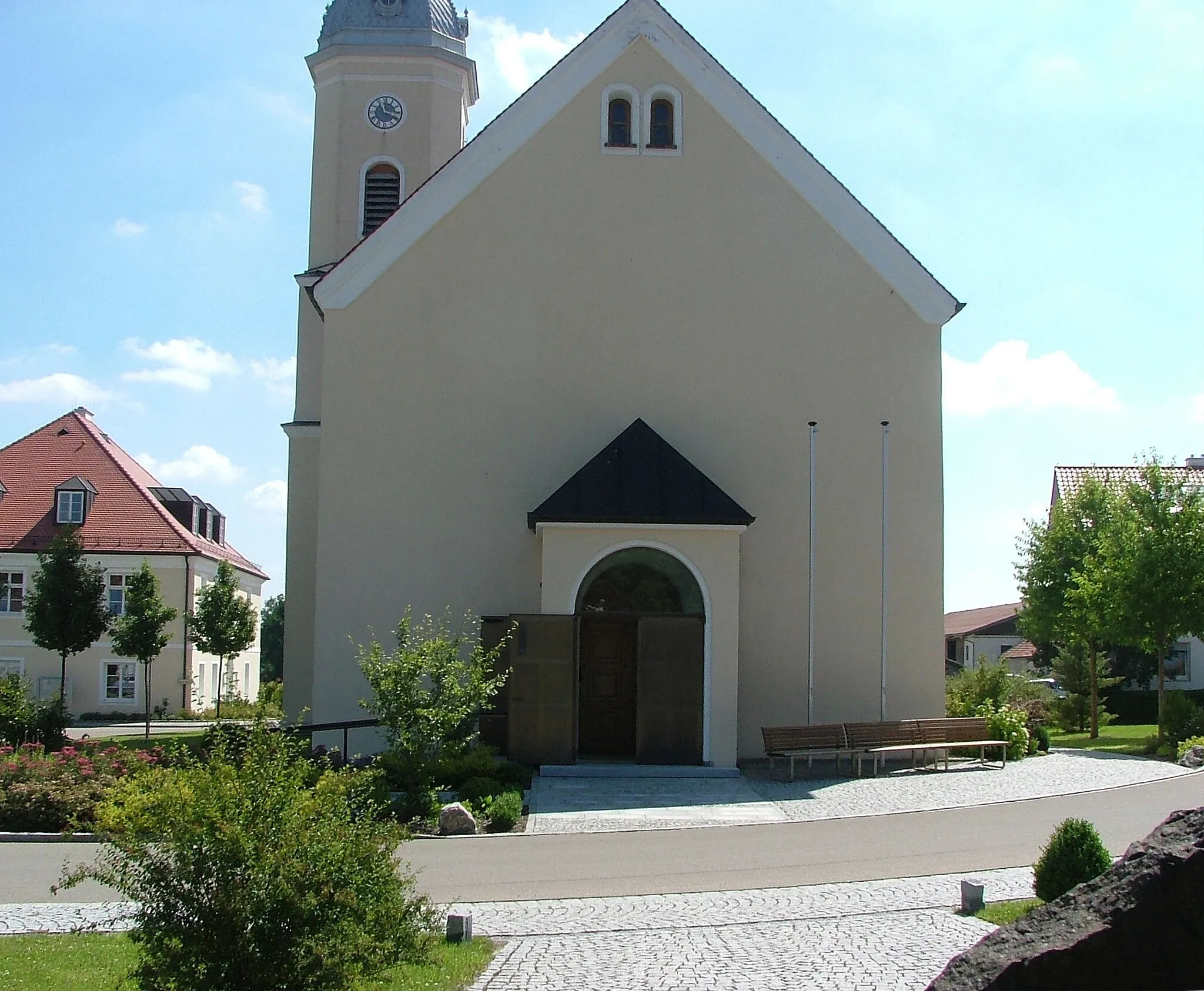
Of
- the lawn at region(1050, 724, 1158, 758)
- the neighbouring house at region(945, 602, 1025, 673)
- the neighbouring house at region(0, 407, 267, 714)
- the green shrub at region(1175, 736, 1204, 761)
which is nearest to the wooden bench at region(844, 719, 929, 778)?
the green shrub at region(1175, 736, 1204, 761)

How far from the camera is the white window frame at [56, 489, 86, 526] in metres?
44.5

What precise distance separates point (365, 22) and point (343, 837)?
2561 centimetres

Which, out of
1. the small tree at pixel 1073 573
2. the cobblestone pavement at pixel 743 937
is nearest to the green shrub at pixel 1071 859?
the cobblestone pavement at pixel 743 937

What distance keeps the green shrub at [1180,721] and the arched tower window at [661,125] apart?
1468 cm

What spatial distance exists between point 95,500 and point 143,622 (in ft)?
27.3

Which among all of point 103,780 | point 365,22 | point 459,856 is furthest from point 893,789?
point 365,22

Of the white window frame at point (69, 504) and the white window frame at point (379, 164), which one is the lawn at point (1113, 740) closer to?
the white window frame at point (379, 164)

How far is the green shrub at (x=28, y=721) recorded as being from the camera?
21.0m

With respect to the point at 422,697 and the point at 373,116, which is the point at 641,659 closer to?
the point at 422,697

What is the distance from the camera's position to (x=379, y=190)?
92.2ft

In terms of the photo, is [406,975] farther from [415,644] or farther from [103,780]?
[415,644]

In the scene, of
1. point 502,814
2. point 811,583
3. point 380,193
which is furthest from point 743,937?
point 380,193

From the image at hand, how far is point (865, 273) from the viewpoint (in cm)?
2231

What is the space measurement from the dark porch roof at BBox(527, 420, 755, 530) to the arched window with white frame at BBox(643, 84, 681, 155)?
17.5 feet
